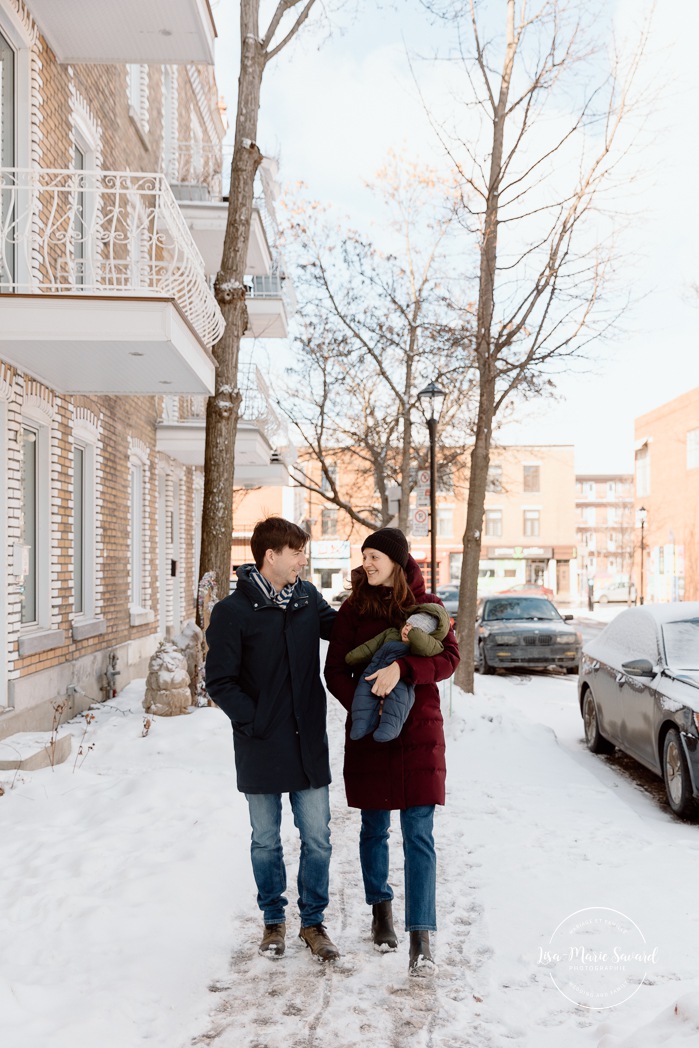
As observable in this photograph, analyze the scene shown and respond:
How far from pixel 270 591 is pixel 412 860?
123 centimetres

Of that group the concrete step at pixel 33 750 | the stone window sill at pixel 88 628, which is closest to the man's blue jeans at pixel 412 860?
the concrete step at pixel 33 750

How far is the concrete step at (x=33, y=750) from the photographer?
22.7 feet

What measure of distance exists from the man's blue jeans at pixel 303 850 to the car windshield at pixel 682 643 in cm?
439

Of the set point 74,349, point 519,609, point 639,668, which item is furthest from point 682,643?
point 519,609

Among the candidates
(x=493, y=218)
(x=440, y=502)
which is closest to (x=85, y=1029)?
(x=493, y=218)

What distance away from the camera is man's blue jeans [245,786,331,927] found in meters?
4.07

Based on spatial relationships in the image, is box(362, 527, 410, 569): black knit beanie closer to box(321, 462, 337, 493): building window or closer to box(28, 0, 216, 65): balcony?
box(28, 0, 216, 65): balcony

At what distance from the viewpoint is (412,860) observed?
13.0 feet

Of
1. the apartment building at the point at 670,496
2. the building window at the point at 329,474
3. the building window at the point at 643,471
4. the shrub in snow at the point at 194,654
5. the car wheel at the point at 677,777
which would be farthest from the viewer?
the building window at the point at 643,471

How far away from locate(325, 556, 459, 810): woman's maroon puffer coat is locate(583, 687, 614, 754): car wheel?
583 centimetres

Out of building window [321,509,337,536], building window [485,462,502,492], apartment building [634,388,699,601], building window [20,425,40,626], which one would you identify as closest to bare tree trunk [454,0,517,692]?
building window [485,462,502,492]

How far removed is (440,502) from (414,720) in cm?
5902

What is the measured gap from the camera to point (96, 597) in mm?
11836

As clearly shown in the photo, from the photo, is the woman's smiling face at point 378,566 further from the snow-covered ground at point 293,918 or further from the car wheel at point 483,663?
the car wheel at point 483,663
